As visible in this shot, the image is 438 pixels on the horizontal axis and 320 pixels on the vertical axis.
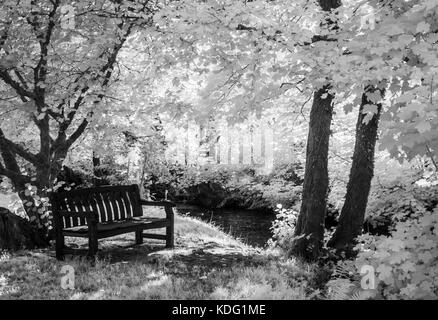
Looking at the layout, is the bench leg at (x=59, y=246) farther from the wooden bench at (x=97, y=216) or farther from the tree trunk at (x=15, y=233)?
the tree trunk at (x=15, y=233)

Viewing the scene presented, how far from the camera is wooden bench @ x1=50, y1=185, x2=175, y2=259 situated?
22.6ft

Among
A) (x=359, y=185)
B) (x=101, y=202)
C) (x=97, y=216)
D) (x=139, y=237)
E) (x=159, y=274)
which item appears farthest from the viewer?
(x=139, y=237)

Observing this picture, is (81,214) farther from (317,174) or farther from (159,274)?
(317,174)

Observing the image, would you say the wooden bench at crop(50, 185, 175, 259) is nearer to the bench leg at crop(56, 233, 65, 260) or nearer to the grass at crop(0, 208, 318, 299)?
the bench leg at crop(56, 233, 65, 260)

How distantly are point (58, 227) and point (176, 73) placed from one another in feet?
15.0

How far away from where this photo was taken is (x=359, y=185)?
25.6 ft

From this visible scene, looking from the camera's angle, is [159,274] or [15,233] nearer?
[159,274]

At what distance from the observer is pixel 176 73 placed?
1002 cm

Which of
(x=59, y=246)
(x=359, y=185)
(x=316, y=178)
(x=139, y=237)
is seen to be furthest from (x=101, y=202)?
(x=359, y=185)

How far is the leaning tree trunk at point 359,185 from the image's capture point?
777cm

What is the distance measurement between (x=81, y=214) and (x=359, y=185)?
4840mm

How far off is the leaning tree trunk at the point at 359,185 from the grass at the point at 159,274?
1337 mm

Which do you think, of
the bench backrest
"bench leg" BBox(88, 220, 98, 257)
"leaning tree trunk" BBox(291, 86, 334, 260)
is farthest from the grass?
"leaning tree trunk" BBox(291, 86, 334, 260)
